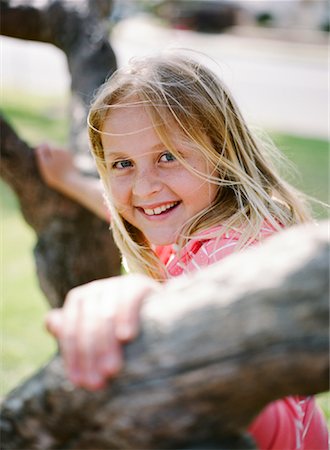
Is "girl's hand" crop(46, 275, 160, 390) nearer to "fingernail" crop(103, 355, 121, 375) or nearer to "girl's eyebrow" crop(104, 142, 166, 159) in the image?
"fingernail" crop(103, 355, 121, 375)

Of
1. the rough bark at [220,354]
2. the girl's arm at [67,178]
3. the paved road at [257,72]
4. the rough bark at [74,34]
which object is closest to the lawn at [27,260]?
the girl's arm at [67,178]

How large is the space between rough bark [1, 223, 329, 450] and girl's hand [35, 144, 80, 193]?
2.06 m

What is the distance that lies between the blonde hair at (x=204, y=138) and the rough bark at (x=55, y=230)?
89 centimetres

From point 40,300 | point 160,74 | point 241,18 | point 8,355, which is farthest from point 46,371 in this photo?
point 241,18

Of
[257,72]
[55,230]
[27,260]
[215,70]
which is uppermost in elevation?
[215,70]

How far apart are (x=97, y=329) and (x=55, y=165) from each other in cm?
215

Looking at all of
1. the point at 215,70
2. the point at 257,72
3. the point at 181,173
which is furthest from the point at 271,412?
the point at 257,72

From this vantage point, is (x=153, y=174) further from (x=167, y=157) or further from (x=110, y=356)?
(x=110, y=356)

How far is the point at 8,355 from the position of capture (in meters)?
4.48

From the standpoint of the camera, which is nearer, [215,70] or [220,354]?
[220,354]

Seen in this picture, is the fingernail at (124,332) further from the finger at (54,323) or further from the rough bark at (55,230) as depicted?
the rough bark at (55,230)

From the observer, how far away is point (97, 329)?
3.20 feet

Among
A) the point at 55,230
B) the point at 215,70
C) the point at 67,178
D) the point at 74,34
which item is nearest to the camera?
the point at 67,178

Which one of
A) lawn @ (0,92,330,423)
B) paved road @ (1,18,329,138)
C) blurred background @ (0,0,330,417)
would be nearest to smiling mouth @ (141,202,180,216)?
blurred background @ (0,0,330,417)
